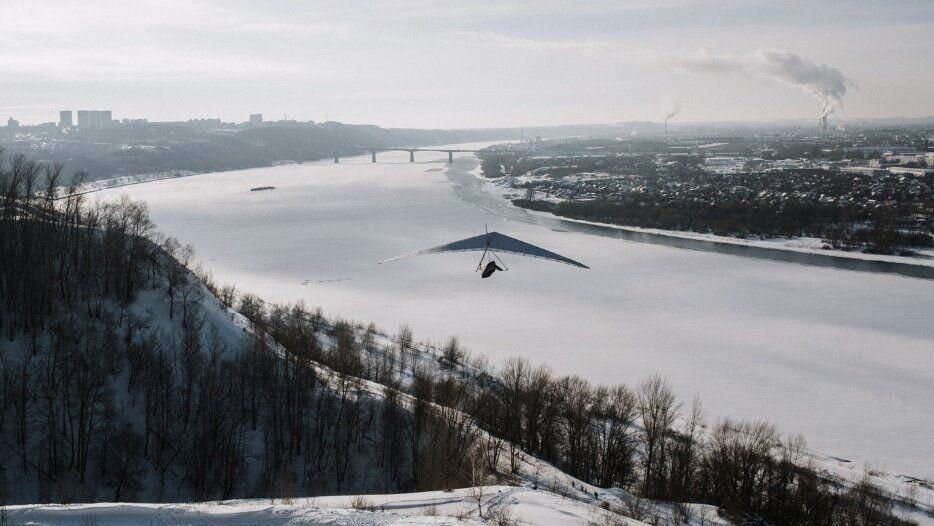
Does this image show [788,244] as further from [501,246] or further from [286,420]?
[501,246]

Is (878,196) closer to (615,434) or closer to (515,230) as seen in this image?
(515,230)

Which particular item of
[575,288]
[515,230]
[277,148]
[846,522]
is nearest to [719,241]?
[515,230]

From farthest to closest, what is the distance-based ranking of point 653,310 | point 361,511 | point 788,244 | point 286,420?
point 788,244
point 653,310
point 286,420
point 361,511

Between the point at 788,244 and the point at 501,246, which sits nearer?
the point at 501,246

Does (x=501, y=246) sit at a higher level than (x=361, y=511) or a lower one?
higher

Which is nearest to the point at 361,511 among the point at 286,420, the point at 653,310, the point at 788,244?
the point at 286,420

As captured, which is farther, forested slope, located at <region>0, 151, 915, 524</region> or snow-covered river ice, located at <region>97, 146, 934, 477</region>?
snow-covered river ice, located at <region>97, 146, 934, 477</region>

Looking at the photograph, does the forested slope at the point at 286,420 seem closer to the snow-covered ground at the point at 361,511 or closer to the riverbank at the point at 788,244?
the snow-covered ground at the point at 361,511

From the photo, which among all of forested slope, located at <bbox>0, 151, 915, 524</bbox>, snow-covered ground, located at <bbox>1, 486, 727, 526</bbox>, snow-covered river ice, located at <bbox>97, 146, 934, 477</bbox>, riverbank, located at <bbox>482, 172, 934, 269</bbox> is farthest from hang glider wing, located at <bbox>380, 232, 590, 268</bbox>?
riverbank, located at <bbox>482, 172, 934, 269</bbox>

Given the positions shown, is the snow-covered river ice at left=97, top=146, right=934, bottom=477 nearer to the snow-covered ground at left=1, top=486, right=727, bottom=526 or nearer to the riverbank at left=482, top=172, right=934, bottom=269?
the riverbank at left=482, top=172, right=934, bottom=269
